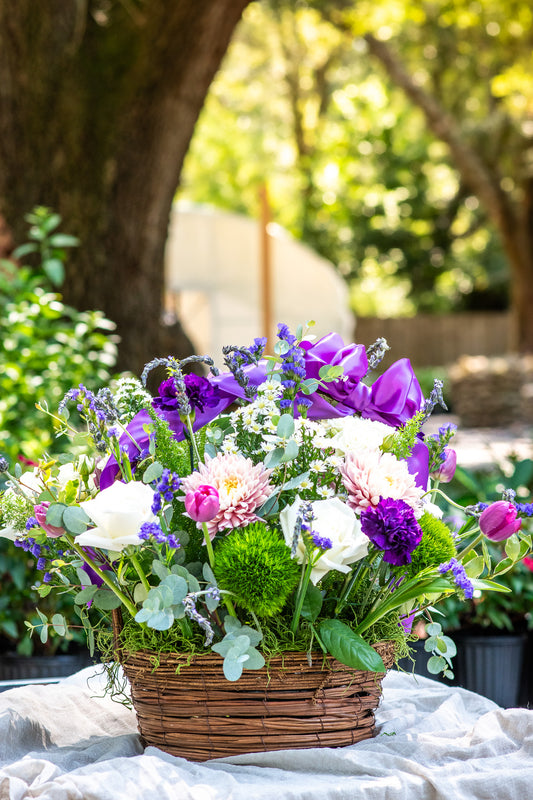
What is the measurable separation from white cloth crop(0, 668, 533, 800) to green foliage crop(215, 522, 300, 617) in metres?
0.22

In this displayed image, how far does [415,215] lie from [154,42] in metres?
19.1

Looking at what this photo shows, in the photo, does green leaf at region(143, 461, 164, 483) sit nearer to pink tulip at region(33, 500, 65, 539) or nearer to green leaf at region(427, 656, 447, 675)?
pink tulip at region(33, 500, 65, 539)

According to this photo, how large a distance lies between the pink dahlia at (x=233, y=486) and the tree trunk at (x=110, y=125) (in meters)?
3.37

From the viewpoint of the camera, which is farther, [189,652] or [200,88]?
[200,88]

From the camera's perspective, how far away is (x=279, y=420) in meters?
1.25

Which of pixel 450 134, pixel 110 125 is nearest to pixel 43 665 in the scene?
pixel 110 125

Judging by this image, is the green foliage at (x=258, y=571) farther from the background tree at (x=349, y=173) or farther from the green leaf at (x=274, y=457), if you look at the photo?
the background tree at (x=349, y=173)

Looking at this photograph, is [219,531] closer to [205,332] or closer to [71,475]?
[71,475]

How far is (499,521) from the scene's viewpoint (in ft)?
4.13

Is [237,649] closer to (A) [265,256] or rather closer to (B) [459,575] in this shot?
(B) [459,575]

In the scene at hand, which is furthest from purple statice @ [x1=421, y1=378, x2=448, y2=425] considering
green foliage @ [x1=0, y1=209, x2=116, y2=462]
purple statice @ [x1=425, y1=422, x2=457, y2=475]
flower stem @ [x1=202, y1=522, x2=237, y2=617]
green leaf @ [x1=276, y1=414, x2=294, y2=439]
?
green foliage @ [x1=0, y1=209, x2=116, y2=462]

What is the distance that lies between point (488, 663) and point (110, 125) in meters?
3.01

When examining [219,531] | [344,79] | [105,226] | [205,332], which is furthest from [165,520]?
[344,79]

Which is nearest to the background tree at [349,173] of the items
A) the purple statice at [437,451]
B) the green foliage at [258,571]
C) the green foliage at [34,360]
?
the green foliage at [34,360]
